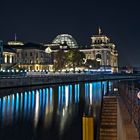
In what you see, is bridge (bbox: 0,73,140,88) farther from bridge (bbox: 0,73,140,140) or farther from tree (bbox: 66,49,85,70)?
tree (bbox: 66,49,85,70)

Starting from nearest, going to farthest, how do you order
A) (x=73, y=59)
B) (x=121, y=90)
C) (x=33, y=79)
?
1. (x=121, y=90)
2. (x=33, y=79)
3. (x=73, y=59)

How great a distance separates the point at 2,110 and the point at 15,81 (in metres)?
32.3

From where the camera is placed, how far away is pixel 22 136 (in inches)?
1110

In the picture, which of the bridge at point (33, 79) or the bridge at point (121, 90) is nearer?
the bridge at point (121, 90)

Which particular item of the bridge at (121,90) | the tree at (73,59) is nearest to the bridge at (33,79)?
the bridge at (121,90)

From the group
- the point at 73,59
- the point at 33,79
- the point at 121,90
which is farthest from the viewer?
the point at 73,59

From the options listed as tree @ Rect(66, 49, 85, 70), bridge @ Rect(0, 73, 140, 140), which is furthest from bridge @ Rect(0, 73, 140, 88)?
tree @ Rect(66, 49, 85, 70)

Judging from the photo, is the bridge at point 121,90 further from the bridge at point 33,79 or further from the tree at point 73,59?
the tree at point 73,59

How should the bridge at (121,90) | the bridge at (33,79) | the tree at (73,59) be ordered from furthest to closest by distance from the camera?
the tree at (73,59) < the bridge at (33,79) < the bridge at (121,90)

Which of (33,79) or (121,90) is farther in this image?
(33,79)

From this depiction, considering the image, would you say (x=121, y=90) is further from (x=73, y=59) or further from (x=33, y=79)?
(x=73, y=59)

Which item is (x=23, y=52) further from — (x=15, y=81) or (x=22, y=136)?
(x=22, y=136)

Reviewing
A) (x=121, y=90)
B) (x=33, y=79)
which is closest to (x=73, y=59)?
(x=33, y=79)

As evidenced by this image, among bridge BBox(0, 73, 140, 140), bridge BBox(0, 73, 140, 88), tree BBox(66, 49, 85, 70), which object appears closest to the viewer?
bridge BBox(0, 73, 140, 140)
